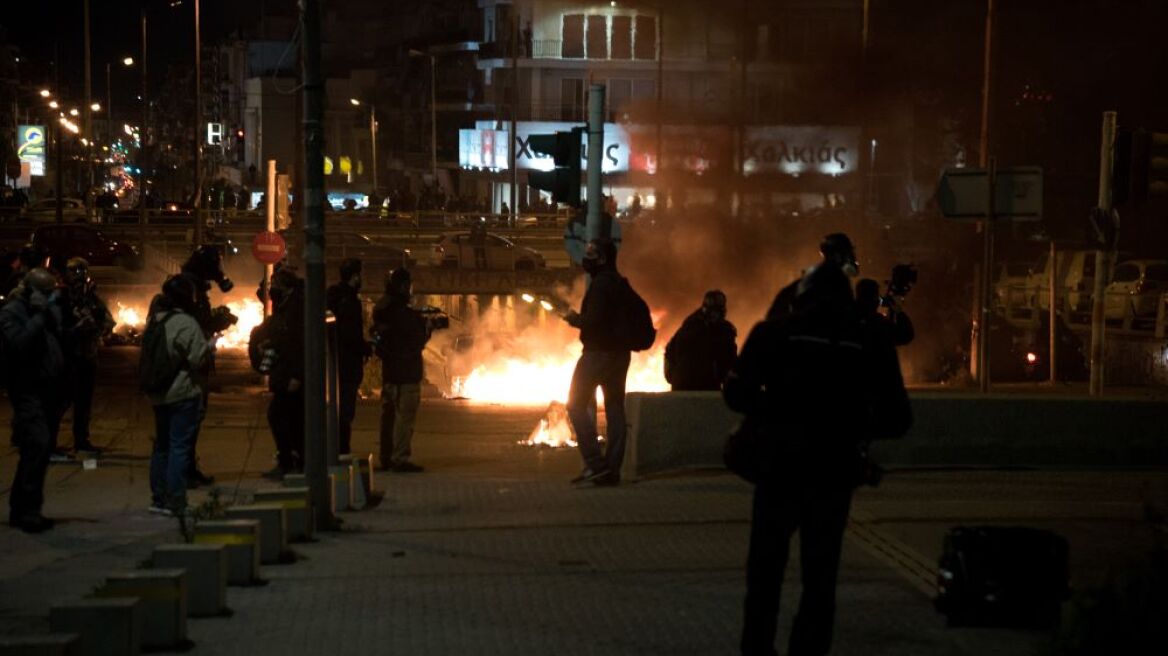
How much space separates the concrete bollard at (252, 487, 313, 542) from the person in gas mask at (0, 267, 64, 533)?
1660mm

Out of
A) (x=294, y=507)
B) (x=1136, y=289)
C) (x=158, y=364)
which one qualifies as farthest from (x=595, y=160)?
(x=1136, y=289)

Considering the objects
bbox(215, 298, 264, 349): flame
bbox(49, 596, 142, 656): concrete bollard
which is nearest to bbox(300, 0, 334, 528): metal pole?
bbox(49, 596, 142, 656): concrete bollard

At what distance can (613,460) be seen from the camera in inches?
483

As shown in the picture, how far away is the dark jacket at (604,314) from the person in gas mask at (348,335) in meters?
2.28

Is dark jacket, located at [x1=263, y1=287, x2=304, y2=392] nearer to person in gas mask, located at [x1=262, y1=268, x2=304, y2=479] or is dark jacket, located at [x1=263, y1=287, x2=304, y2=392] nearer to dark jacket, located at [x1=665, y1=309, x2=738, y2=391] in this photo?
person in gas mask, located at [x1=262, y1=268, x2=304, y2=479]

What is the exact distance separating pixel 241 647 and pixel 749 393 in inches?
109

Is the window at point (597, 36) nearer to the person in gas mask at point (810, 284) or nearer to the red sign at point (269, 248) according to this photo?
the red sign at point (269, 248)

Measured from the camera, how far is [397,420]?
45.2 feet

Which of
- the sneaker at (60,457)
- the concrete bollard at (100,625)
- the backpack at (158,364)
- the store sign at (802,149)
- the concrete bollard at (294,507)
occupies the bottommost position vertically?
the sneaker at (60,457)

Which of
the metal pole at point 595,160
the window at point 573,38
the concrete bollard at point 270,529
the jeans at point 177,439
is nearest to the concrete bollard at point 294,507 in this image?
the concrete bollard at point 270,529

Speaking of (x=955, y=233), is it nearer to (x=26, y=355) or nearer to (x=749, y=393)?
(x=26, y=355)

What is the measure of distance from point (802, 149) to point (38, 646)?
4044 cm

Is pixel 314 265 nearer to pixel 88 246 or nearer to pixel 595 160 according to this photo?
pixel 595 160

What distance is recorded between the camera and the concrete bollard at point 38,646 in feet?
19.4
